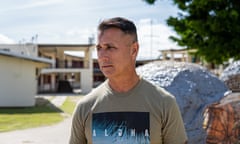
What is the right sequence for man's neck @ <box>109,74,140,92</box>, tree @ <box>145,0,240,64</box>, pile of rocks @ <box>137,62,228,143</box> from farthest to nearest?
tree @ <box>145,0,240,64</box>
pile of rocks @ <box>137,62,228,143</box>
man's neck @ <box>109,74,140,92</box>

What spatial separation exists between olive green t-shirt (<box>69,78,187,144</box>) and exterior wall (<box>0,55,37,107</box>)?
22.4 metres

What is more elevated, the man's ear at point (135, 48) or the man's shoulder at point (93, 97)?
the man's ear at point (135, 48)

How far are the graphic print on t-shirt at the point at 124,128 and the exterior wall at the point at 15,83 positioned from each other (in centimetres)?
2255

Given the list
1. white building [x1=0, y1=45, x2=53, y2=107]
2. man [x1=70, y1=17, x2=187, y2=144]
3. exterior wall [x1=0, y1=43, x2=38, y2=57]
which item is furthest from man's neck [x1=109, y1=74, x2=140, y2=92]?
exterior wall [x1=0, y1=43, x2=38, y2=57]

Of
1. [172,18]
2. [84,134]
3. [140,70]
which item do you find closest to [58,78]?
[172,18]

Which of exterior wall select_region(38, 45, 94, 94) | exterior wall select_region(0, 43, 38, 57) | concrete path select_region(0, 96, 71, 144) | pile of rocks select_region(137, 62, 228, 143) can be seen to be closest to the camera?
pile of rocks select_region(137, 62, 228, 143)

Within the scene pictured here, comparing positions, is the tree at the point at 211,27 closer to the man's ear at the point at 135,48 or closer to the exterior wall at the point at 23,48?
the man's ear at the point at 135,48

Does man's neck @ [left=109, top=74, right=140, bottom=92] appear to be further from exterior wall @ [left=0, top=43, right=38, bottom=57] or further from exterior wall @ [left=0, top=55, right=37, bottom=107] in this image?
exterior wall @ [left=0, top=43, right=38, bottom=57]

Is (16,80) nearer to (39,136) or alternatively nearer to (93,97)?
(39,136)

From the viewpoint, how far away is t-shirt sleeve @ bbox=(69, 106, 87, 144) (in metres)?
2.18

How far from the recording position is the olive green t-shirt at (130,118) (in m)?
2.03

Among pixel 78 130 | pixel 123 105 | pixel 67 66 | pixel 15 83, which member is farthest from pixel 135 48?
pixel 67 66

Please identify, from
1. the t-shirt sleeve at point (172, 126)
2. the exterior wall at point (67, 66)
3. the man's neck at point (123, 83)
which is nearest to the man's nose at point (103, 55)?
the man's neck at point (123, 83)

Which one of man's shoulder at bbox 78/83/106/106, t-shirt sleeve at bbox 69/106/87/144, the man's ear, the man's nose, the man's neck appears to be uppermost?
the man's ear
